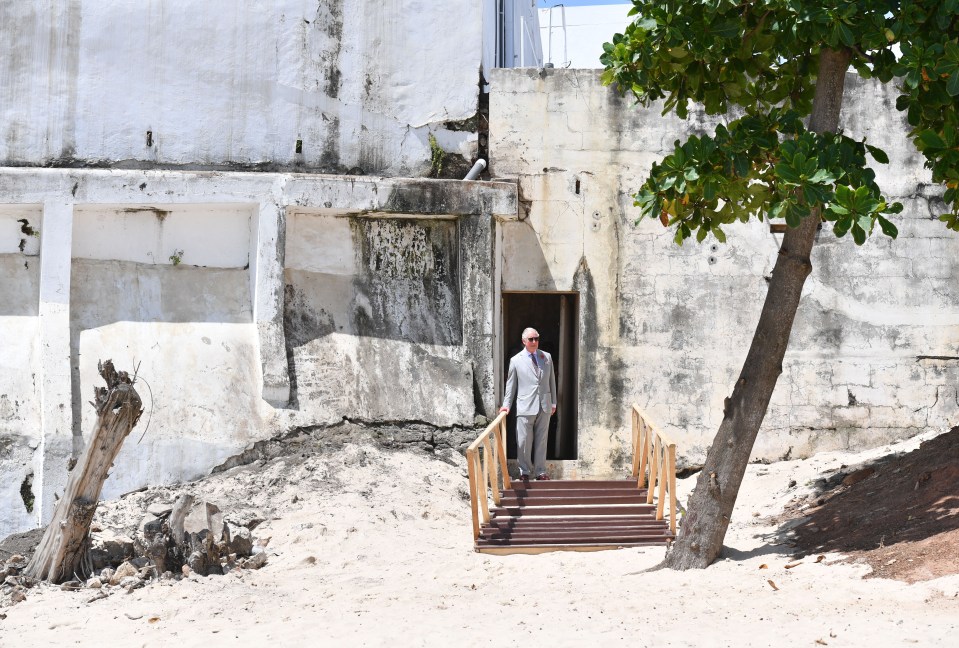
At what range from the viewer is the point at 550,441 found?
14141 mm

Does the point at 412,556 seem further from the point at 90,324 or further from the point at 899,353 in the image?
the point at 899,353

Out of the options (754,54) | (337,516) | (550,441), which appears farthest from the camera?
(550,441)

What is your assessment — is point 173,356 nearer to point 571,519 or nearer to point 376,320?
point 376,320

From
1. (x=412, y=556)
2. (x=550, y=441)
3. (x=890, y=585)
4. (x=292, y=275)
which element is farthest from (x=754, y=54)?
(x=550, y=441)

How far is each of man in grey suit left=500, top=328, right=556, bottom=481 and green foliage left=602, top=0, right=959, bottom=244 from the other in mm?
2828

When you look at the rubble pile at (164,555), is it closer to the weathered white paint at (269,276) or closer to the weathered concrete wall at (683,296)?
the weathered white paint at (269,276)

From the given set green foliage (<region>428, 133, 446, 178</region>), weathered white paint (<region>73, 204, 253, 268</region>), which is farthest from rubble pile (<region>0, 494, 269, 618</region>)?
green foliage (<region>428, 133, 446, 178</region>)

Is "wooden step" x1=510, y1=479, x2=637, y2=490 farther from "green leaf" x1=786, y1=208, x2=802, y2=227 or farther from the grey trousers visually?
"green leaf" x1=786, y1=208, x2=802, y2=227

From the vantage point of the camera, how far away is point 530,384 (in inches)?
418

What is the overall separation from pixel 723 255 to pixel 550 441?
3488 mm

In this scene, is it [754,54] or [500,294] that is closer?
[754,54]

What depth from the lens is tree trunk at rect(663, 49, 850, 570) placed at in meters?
8.08

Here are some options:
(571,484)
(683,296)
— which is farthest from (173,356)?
(683,296)

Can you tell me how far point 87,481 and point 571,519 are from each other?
3935 mm
